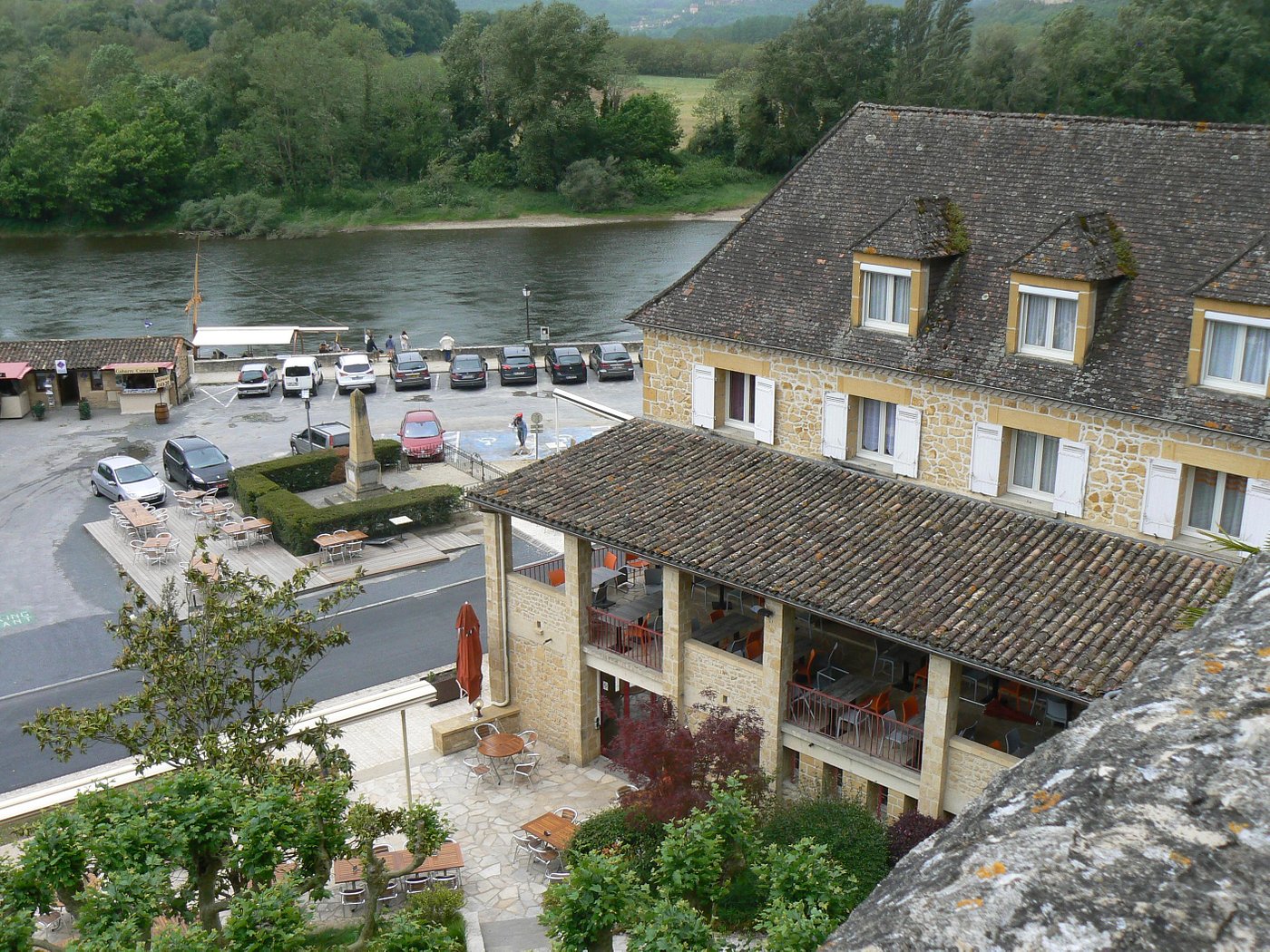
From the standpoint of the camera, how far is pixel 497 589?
2389cm

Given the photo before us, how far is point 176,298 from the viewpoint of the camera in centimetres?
7894

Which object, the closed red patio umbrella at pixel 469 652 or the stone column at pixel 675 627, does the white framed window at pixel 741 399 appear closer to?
the stone column at pixel 675 627

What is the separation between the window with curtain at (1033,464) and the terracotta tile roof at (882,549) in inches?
21.4

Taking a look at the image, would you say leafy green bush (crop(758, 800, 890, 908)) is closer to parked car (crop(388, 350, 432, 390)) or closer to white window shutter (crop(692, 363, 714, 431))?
white window shutter (crop(692, 363, 714, 431))

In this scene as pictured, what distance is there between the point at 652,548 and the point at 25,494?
26530 mm

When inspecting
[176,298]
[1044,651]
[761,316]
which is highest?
[761,316]

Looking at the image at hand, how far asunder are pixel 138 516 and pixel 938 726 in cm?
2415

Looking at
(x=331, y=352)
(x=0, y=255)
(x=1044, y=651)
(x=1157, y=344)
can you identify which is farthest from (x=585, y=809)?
(x=0, y=255)

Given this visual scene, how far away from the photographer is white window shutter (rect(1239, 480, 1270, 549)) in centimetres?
1744

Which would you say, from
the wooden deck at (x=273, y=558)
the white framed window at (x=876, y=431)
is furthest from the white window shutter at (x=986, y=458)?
the wooden deck at (x=273, y=558)

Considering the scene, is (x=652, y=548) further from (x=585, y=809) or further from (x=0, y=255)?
(x=0, y=255)

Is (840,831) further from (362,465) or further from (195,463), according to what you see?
(195,463)

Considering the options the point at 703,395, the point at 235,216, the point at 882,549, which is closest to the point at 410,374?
the point at 703,395

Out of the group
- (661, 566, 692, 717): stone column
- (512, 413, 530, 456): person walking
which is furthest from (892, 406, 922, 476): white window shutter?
(512, 413, 530, 456): person walking
